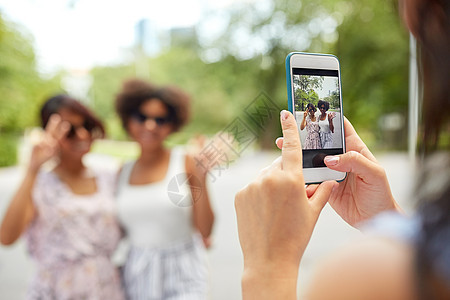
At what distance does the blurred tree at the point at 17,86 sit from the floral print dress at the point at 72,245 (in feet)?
27.4

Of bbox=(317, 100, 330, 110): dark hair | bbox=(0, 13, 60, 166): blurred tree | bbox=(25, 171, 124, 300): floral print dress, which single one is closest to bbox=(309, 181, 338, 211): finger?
bbox=(317, 100, 330, 110): dark hair

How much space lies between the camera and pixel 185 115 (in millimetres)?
2182

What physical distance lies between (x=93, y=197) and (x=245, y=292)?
57.0 inches

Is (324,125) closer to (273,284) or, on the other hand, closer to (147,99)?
(273,284)

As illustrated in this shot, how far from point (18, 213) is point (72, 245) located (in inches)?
10.4

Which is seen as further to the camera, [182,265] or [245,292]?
[182,265]

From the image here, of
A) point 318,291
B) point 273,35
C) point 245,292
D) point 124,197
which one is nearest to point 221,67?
point 124,197

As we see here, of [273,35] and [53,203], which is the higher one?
[273,35]

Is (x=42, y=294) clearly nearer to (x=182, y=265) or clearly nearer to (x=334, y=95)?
(x=182, y=265)

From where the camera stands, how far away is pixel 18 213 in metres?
1.75

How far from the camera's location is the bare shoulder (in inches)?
13.2

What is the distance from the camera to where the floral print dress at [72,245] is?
173 cm

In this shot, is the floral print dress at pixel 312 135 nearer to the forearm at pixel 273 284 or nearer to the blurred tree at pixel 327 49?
the blurred tree at pixel 327 49

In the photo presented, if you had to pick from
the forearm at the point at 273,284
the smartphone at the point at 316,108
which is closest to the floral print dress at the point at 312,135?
the smartphone at the point at 316,108
